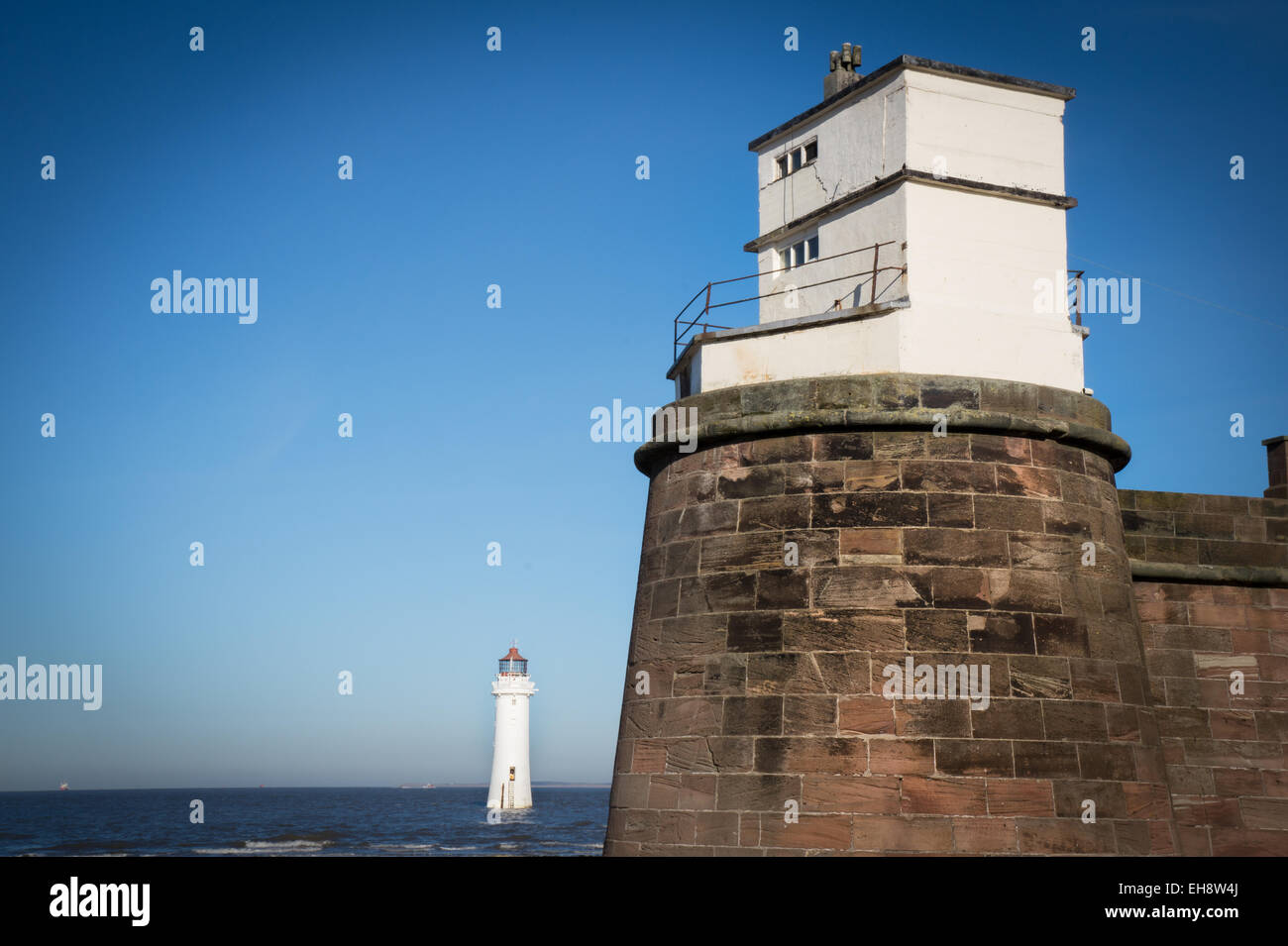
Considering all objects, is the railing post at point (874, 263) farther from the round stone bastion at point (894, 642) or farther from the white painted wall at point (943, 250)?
the round stone bastion at point (894, 642)

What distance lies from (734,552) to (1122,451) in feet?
14.1

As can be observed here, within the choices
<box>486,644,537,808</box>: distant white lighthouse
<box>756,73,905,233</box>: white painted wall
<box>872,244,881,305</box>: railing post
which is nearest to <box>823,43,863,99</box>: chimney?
<box>756,73,905,233</box>: white painted wall

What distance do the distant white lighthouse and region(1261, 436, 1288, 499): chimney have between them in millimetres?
45955

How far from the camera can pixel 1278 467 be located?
1485 cm

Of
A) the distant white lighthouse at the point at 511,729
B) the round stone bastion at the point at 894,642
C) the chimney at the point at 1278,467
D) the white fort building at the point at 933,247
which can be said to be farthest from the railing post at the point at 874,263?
the distant white lighthouse at the point at 511,729

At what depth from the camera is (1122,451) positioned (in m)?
12.2

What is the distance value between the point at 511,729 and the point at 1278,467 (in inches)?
1870

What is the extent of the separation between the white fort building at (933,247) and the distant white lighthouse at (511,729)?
46.5m

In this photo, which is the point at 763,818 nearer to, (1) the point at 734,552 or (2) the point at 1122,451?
(1) the point at 734,552

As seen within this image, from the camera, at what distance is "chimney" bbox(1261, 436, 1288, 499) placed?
14.8 metres

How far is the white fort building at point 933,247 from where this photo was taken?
11.7 m

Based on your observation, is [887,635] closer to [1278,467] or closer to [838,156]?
[838,156]
